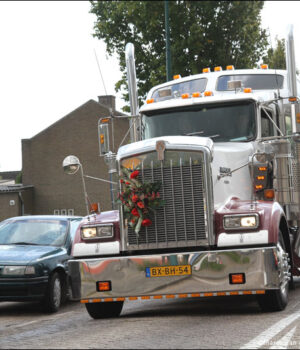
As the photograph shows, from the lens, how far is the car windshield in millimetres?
14422

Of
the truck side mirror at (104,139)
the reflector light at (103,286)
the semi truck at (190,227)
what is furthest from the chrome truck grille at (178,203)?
the truck side mirror at (104,139)

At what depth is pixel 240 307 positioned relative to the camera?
11367mm

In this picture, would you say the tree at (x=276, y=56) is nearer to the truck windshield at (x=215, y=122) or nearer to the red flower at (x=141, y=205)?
the truck windshield at (x=215, y=122)

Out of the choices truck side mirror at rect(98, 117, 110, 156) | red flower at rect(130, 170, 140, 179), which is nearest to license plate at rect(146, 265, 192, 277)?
red flower at rect(130, 170, 140, 179)

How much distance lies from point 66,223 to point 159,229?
197 inches

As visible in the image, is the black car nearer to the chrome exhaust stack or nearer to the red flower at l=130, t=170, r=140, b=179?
the chrome exhaust stack

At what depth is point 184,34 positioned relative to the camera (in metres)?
24.8

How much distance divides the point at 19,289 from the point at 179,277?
3.74 meters

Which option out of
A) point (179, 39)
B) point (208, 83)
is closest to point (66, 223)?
point (208, 83)

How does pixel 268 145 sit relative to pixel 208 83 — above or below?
below

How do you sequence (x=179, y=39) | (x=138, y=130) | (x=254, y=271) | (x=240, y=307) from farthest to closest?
1. (x=179, y=39)
2. (x=138, y=130)
3. (x=240, y=307)
4. (x=254, y=271)

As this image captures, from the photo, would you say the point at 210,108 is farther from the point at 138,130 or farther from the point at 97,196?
the point at 97,196

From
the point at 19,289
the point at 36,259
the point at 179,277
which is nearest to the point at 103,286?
the point at 179,277

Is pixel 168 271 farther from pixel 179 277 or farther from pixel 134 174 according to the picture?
pixel 134 174
